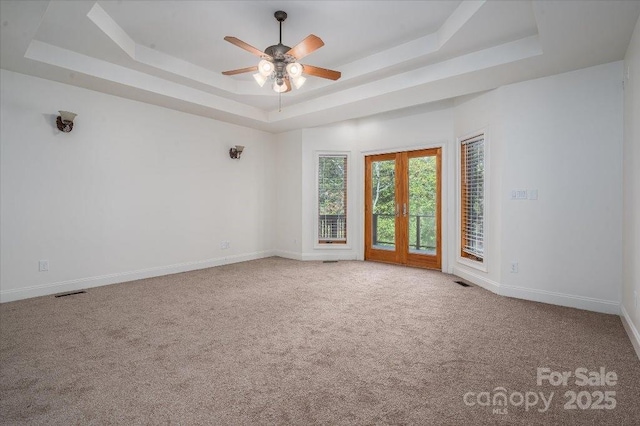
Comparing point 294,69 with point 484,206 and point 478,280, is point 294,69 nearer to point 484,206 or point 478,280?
point 484,206

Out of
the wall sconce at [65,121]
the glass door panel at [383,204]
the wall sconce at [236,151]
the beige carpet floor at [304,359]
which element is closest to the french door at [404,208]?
the glass door panel at [383,204]

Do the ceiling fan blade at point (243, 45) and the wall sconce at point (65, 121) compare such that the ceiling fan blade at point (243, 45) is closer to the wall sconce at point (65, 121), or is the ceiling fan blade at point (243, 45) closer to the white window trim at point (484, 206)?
the wall sconce at point (65, 121)

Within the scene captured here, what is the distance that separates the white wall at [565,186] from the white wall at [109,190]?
15.5 feet

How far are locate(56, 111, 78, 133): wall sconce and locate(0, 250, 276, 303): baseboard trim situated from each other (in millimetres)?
2029

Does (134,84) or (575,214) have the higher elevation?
(134,84)

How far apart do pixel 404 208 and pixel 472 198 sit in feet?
4.47

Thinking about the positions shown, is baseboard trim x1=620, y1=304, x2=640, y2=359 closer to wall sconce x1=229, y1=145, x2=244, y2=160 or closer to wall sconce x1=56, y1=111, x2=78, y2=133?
wall sconce x1=229, y1=145, x2=244, y2=160

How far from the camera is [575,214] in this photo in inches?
145

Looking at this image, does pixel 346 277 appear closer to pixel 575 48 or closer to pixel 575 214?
pixel 575 214

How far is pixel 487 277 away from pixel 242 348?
11.5 feet

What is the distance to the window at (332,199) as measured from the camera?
668 cm

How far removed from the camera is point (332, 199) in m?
6.70

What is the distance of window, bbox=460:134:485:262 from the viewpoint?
470cm

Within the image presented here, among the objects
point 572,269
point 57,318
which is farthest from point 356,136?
point 57,318
